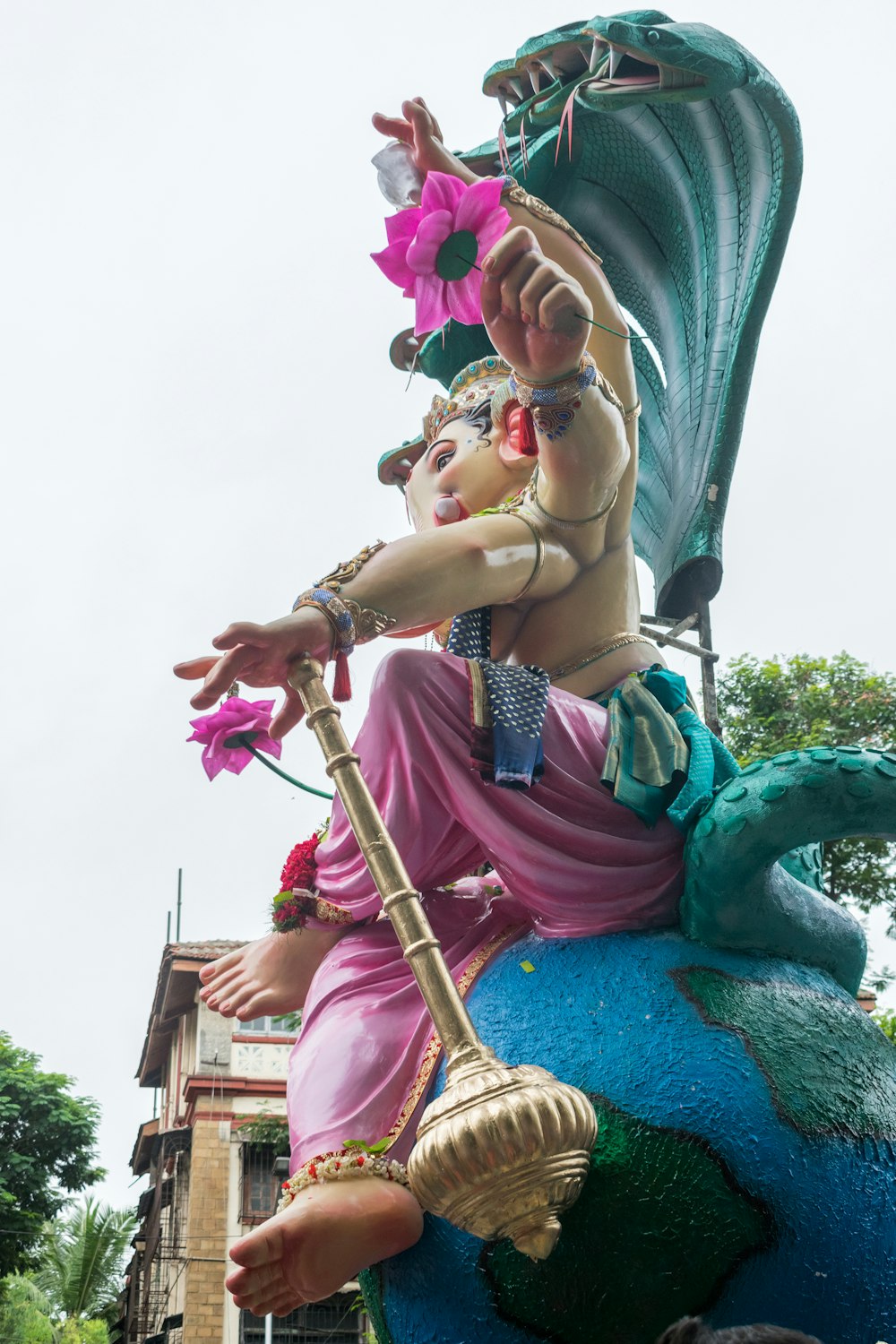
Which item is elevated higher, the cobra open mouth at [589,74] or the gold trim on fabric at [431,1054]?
the cobra open mouth at [589,74]

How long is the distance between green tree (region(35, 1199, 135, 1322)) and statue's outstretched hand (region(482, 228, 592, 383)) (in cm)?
1764

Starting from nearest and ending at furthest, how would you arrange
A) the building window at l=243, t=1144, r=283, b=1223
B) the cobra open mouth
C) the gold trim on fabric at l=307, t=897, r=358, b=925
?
1. the gold trim on fabric at l=307, t=897, r=358, b=925
2. the cobra open mouth
3. the building window at l=243, t=1144, r=283, b=1223

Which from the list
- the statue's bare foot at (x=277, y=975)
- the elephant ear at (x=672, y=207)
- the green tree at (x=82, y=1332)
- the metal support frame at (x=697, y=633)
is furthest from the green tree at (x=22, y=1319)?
the statue's bare foot at (x=277, y=975)

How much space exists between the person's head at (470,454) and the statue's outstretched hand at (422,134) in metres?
0.62

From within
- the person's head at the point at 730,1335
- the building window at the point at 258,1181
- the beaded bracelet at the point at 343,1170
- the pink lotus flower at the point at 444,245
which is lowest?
the person's head at the point at 730,1335

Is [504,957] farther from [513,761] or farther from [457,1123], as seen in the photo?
[457,1123]

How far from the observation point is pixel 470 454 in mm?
3611

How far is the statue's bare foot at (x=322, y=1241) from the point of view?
7.15 ft

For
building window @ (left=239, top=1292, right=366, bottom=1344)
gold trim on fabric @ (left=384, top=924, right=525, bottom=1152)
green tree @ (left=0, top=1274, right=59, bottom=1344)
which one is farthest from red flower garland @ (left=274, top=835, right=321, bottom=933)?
green tree @ (left=0, top=1274, right=59, bottom=1344)

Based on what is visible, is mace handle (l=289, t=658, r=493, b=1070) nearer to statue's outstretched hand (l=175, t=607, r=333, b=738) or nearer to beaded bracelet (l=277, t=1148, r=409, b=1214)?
statue's outstretched hand (l=175, t=607, r=333, b=738)

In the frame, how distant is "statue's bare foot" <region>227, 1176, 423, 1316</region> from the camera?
218 cm

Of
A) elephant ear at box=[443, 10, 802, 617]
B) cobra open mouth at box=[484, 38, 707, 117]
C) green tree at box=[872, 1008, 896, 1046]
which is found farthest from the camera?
green tree at box=[872, 1008, 896, 1046]

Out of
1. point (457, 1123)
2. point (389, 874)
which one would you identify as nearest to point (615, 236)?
point (389, 874)

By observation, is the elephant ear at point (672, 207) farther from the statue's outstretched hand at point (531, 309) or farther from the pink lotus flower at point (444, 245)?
the statue's outstretched hand at point (531, 309)
